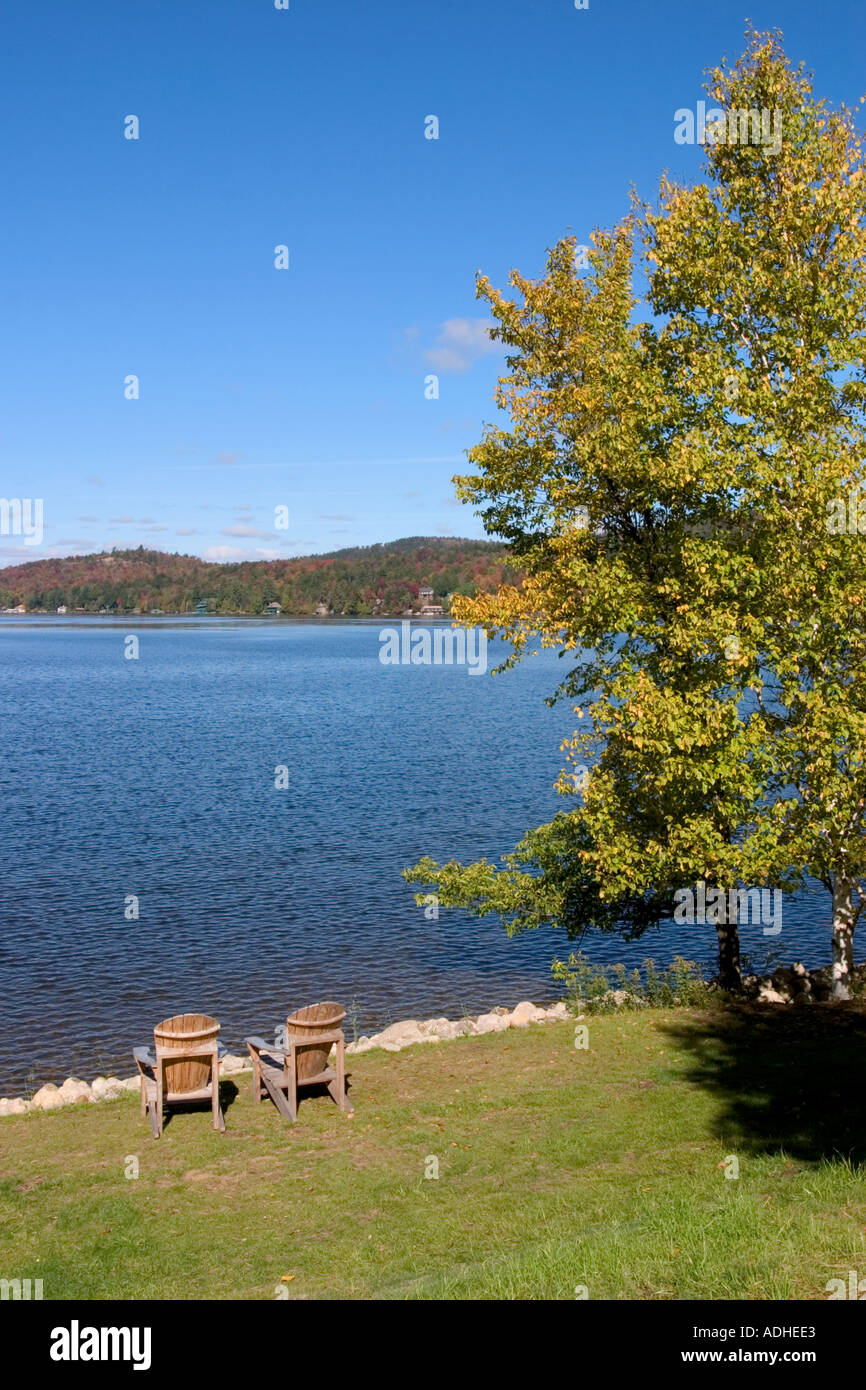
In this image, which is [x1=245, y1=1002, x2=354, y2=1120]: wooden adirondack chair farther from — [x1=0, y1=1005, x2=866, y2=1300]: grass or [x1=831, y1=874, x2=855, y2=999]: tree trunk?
[x1=831, y1=874, x2=855, y2=999]: tree trunk

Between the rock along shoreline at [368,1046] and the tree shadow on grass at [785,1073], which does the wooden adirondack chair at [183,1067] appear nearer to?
the rock along shoreline at [368,1046]

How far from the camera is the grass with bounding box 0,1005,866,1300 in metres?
8.60

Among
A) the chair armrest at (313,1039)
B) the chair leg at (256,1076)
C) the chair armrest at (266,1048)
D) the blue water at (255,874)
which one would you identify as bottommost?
the blue water at (255,874)

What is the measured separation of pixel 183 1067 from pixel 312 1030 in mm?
1764

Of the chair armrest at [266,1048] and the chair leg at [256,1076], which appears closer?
the chair armrest at [266,1048]

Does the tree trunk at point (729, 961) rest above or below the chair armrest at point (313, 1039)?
below

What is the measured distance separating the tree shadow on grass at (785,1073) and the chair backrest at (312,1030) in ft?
16.6

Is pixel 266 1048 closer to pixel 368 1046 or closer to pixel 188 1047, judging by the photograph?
pixel 188 1047

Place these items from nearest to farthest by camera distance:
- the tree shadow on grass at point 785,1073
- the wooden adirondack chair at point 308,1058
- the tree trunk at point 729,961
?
the tree shadow on grass at point 785,1073, the wooden adirondack chair at point 308,1058, the tree trunk at point 729,961

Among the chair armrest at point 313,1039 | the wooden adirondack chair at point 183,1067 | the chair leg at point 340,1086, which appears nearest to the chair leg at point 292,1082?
the chair armrest at point 313,1039

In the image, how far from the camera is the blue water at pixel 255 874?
25.6m

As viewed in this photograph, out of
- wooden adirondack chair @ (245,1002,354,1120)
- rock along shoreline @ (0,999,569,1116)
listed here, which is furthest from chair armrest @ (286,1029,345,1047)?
rock along shoreline @ (0,999,569,1116)

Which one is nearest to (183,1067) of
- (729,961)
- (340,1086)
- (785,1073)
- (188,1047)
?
(188,1047)
